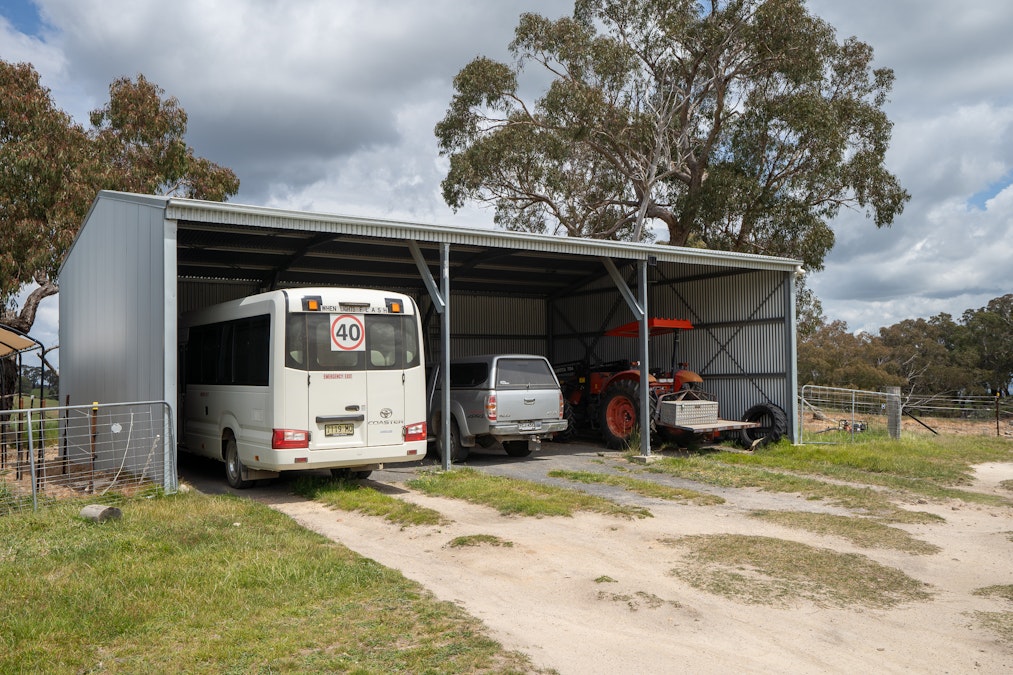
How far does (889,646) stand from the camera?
549 centimetres

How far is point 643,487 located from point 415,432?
3221 millimetres

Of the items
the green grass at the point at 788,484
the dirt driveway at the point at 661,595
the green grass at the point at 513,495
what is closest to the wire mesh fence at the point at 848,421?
the green grass at the point at 788,484

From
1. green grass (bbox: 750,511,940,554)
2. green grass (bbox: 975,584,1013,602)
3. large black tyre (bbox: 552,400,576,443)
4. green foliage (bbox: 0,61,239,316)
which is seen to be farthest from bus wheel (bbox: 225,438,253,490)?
green foliage (bbox: 0,61,239,316)

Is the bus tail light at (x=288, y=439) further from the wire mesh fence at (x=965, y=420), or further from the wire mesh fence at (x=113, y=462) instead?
the wire mesh fence at (x=965, y=420)

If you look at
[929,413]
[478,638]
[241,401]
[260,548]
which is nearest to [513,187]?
[929,413]

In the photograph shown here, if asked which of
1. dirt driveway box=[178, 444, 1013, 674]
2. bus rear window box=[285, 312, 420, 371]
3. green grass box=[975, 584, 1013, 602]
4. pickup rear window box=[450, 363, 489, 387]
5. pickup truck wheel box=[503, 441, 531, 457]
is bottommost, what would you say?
green grass box=[975, 584, 1013, 602]

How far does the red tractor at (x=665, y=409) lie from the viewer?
53.0 feet

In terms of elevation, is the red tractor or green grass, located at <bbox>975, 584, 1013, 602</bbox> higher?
the red tractor

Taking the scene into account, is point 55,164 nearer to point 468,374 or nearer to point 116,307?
point 116,307

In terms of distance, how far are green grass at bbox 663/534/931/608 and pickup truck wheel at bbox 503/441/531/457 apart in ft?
23.6

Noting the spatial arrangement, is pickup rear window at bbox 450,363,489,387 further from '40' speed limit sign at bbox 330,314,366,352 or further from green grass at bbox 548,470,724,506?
'40' speed limit sign at bbox 330,314,366,352

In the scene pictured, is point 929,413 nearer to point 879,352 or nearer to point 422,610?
point 879,352

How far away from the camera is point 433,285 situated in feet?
44.2

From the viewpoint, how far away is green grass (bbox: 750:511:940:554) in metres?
8.52
